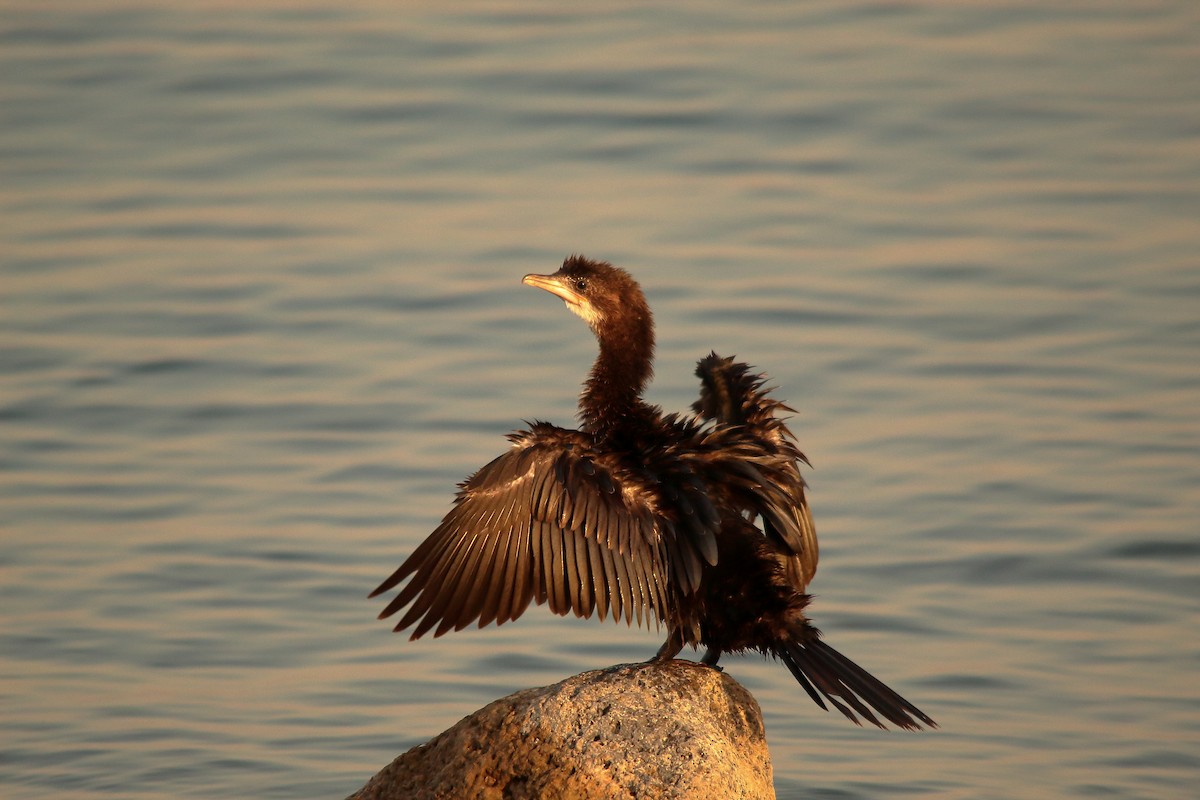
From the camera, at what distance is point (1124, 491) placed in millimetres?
9180

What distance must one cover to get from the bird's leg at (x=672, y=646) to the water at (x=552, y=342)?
5.27 ft

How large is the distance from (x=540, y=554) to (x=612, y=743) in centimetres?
60

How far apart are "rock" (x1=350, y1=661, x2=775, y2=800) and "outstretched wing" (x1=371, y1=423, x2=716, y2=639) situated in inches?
9.1

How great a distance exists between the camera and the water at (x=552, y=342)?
25.5 ft

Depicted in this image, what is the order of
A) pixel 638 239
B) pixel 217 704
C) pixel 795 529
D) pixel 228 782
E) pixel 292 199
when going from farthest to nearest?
pixel 292 199
pixel 638 239
pixel 217 704
pixel 228 782
pixel 795 529

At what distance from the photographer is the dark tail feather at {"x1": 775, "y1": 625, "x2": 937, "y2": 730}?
17.4ft

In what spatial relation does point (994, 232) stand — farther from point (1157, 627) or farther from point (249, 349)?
point (249, 349)

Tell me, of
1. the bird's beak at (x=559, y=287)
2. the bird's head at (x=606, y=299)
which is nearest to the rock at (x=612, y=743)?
the bird's head at (x=606, y=299)

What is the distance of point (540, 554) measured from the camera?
5477mm

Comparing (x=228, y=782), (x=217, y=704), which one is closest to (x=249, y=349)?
(x=217, y=704)

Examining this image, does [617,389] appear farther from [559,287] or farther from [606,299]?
[559,287]

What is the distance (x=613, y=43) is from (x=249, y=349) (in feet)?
16.7

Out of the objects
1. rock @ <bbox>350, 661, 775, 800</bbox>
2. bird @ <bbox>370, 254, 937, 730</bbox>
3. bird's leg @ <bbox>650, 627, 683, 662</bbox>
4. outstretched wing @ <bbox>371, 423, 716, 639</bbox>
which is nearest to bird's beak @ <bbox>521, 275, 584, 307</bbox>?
bird @ <bbox>370, 254, 937, 730</bbox>

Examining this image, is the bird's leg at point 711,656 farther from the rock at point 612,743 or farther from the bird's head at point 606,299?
the bird's head at point 606,299
